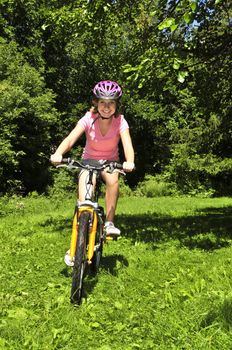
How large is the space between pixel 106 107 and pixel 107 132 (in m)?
0.32

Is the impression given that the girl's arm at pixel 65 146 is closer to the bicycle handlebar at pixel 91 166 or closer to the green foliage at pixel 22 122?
the bicycle handlebar at pixel 91 166

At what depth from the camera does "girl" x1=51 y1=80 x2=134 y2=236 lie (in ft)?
16.9

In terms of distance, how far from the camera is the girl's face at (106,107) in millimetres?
5172

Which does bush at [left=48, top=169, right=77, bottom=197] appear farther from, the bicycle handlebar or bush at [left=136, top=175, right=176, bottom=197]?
the bicycle handlebar

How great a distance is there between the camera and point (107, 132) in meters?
5.35

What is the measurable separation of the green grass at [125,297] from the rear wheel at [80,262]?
5.0 inches

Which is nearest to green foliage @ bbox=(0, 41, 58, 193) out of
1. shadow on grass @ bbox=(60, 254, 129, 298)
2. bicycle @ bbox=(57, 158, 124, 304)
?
shadow on grass @ bbox=(60, 254, 129, 298)

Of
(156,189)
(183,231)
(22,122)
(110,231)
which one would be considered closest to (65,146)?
(110,231)

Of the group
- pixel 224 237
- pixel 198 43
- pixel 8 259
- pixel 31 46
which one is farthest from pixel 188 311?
pixel 31 46

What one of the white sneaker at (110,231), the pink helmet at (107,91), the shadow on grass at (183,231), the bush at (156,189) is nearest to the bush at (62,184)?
the bush at (156,189)

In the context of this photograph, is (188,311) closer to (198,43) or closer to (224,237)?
(224,237)

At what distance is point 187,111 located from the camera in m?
31.9

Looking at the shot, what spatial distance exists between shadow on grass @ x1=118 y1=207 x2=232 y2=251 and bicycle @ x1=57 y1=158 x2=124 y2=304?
313 centimetres

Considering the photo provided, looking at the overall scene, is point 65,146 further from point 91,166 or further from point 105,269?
point 105,269
